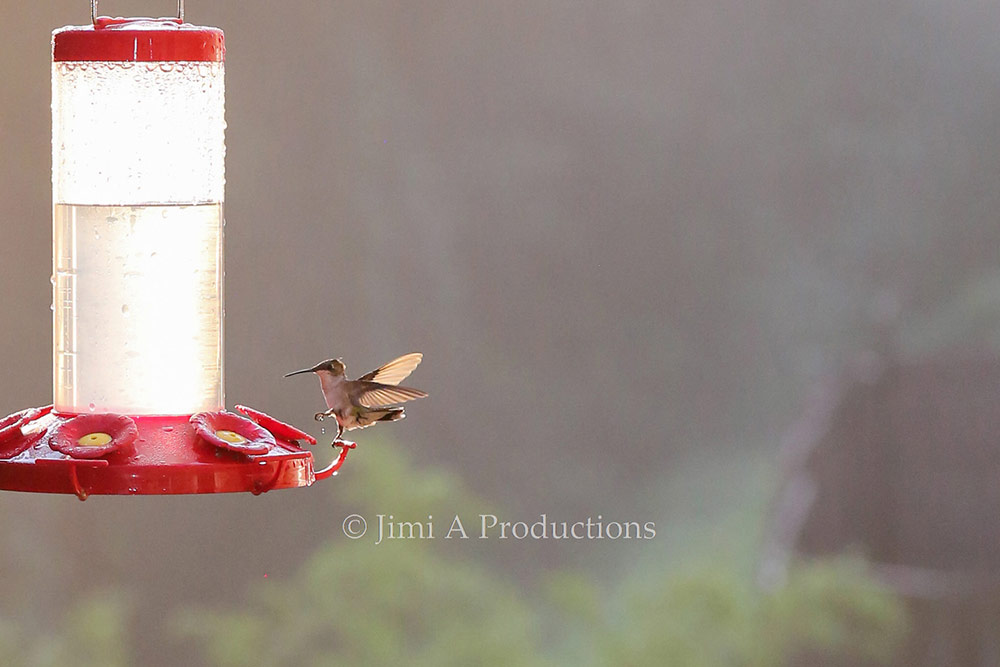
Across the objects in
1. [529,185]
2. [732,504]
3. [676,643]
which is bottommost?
[676,643]

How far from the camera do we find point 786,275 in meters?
3.80

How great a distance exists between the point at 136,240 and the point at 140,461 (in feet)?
1.01

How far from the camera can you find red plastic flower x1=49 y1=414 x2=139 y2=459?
1.32 m

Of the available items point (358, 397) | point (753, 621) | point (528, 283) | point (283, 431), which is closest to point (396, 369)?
point (358, 397)

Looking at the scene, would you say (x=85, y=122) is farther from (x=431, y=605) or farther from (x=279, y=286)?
(x=431, y=605)

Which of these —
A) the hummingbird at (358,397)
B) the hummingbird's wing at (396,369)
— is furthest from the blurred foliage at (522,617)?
the hummingbird at (358,397)

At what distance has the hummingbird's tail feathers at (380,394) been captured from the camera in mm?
1609

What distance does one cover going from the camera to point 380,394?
5.32 ft

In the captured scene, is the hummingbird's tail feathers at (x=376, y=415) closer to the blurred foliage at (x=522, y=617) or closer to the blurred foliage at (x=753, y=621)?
the blurred foliage at (x=522, y=617)

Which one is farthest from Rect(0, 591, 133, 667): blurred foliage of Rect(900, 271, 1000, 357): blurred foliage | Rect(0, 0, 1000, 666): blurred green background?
Rect(900, 271, 1000, 357): blurred foliage

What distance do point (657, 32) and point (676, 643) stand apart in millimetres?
1676

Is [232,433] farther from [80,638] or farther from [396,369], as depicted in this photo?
[80,638]

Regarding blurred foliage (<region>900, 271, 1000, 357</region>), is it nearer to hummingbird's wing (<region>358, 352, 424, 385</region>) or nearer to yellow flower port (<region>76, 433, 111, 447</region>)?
hummingbird's wing (<region>358, 352, 424, 385</region>)

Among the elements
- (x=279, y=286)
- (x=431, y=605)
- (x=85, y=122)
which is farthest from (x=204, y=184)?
(x=431, y=605)
